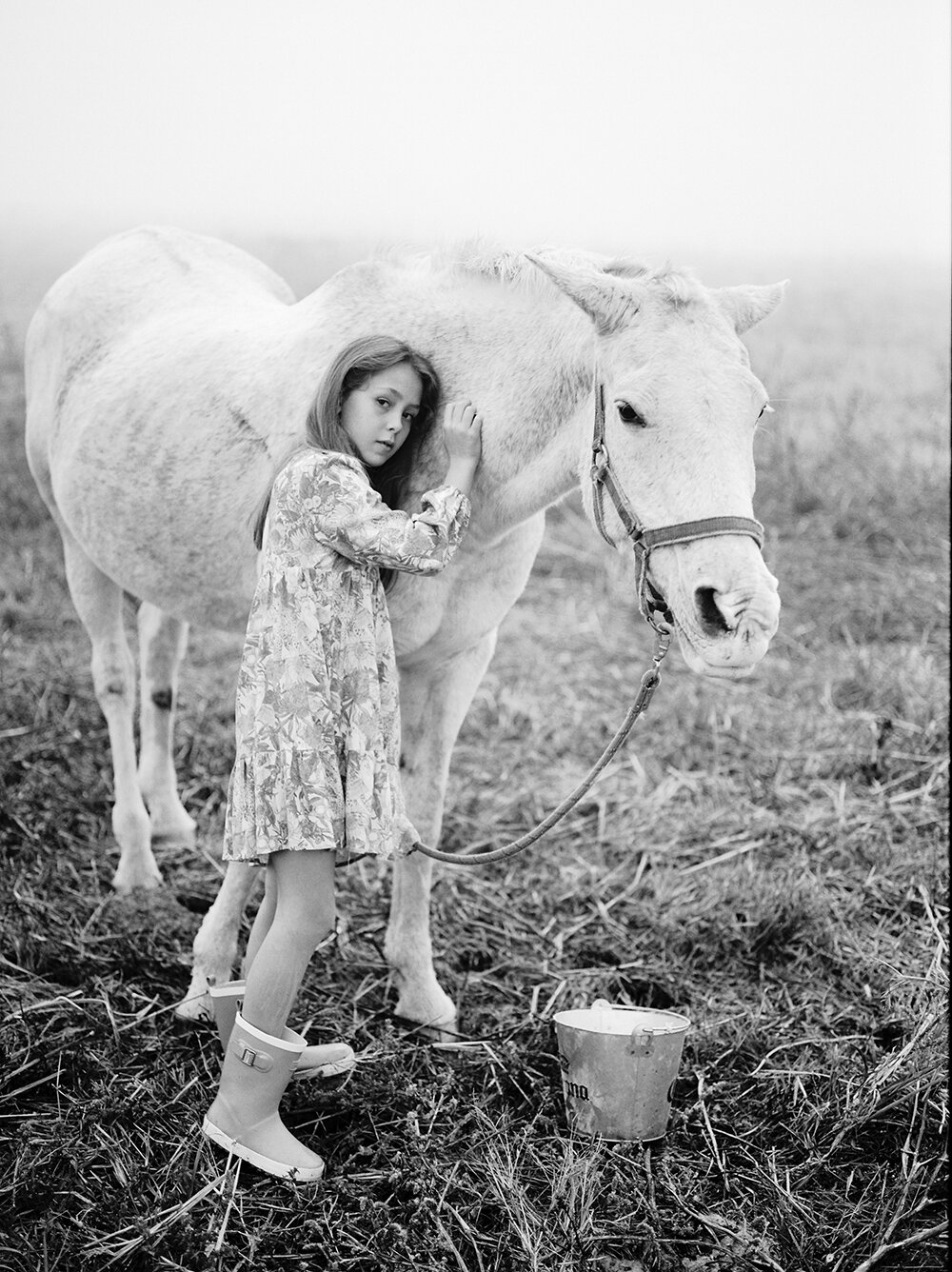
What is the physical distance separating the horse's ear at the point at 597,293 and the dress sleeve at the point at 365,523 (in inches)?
19.4

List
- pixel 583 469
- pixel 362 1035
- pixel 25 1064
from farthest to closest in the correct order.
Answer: pixel 362 1035 → pixel 25 1064 → pixel 583 469

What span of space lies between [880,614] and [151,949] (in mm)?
4500

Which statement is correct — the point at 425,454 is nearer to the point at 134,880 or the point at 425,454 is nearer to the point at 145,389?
the point at 145,389

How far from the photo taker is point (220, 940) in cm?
286

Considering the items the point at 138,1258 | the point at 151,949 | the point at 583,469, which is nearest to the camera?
the point at 138,1258

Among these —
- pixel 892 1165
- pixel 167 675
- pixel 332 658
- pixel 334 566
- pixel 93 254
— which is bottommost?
pixel 892 1165

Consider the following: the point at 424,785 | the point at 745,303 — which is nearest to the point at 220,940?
the point at 424,785

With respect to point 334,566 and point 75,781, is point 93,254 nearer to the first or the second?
point 75,781

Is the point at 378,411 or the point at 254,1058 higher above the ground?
the point at 378,411

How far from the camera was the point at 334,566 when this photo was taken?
7.41 ft

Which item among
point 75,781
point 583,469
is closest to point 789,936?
point 583,469

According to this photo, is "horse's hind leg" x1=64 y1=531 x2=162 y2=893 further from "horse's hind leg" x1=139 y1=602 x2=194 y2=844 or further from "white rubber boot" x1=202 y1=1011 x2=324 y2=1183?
"white rubber boot" x1=202 y1=1011 x2=324 y2=1183

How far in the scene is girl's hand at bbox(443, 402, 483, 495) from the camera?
2.38m

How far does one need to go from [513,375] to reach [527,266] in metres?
0.26
